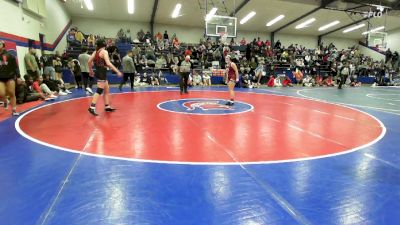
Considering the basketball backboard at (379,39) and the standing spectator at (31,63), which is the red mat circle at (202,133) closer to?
the standing spectator at (31,63)

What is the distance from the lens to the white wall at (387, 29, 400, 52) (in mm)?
29797

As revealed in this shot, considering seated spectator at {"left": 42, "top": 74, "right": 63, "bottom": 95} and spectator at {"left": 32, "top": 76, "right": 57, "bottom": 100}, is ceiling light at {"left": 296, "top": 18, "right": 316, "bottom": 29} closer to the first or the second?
seated spectator at {"left": 42, "top": 74, "right": 63, "bottom": 95}

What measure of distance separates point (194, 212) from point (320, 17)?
27.4 meters

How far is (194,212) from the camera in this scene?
2611 mm

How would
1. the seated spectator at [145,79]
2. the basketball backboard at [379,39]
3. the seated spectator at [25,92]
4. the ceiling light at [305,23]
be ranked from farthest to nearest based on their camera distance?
the ceiling light at [305,23] → the basketball backboard at [379,39] → the seated spectator at [145,79] → the seated spectator at [25,92]

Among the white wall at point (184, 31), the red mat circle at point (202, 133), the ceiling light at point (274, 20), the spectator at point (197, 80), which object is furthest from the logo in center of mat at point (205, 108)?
the ceiling light at point (274, 20)

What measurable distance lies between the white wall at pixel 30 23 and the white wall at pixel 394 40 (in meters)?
32.8

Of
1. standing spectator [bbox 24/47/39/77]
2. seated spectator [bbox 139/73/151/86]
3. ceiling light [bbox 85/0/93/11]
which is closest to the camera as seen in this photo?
standing spectator [bbox 24/47/39/77]

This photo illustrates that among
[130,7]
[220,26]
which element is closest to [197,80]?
[220,26]

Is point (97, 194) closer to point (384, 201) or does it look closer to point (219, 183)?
point (219, 183)

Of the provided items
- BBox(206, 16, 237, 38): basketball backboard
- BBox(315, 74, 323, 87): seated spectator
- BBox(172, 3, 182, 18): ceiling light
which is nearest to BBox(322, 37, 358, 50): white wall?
BBox(315, 74, 323, 87): seated spectator

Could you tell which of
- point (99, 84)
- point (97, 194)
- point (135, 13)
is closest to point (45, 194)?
point (97, 194)

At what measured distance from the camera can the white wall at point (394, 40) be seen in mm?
29797

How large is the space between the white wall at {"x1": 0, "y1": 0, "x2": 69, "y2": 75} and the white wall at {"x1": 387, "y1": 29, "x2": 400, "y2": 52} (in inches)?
1291
